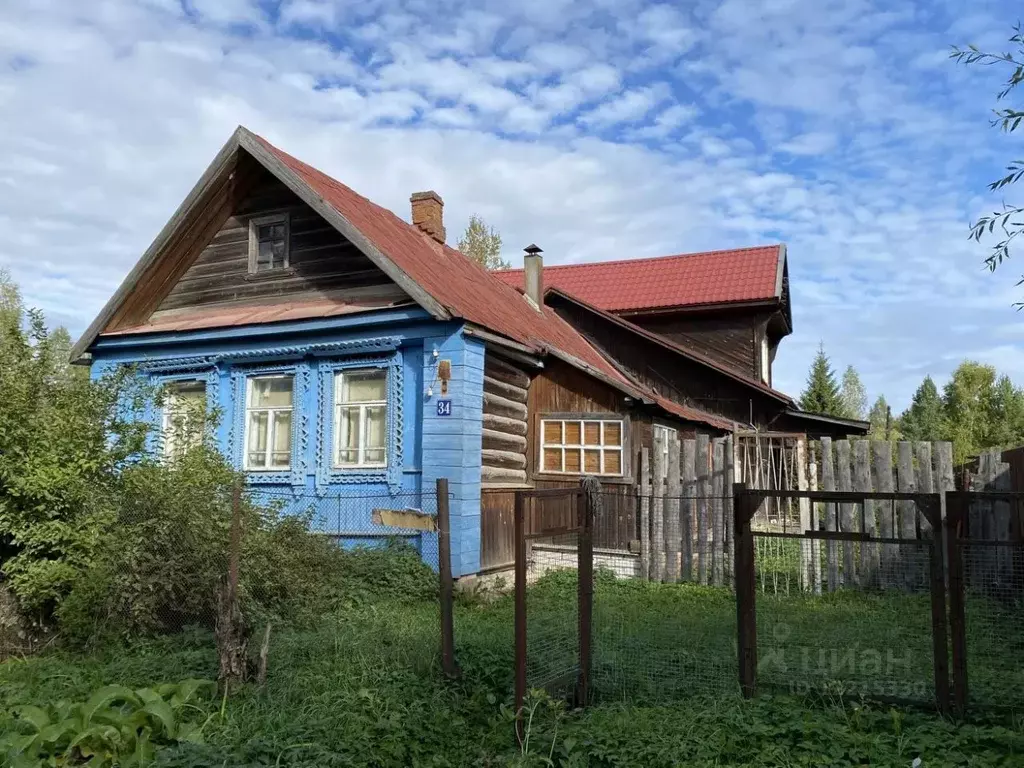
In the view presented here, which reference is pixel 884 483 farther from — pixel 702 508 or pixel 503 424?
pixel 503 424

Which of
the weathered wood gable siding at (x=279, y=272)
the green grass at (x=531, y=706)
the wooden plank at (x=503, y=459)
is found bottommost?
the green grass at (x=531, y=706)

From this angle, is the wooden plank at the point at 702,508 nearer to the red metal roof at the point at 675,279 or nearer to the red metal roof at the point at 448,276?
the red metal roof at the point at 448,276

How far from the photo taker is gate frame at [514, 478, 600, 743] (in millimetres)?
5406

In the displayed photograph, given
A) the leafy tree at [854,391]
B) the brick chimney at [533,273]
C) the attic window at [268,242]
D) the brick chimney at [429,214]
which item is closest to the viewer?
the attic window at [268,242]

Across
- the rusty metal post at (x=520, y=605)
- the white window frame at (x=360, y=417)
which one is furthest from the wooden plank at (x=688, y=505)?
the rusty metal post at (x=520, y=605)

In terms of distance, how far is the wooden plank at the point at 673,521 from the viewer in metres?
10.6

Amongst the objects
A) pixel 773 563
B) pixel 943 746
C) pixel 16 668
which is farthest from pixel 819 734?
pixel 16 668

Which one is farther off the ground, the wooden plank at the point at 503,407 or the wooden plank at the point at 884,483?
the wooden plank at the point at 503,407

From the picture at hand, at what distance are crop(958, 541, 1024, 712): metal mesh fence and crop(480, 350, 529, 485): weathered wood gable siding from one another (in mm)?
Result: 6571

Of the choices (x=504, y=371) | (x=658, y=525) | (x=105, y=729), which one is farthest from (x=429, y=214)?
(x=105, y=729)

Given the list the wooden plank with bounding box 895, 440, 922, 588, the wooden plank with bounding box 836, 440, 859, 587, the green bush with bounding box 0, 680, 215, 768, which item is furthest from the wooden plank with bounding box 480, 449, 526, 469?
the green bush with bounding box 0, 680, 215, 768

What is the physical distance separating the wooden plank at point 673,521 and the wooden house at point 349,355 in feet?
4.07

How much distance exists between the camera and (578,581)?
Answer: 6.04m

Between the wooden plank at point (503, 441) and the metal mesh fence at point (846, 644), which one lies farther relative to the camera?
the wooden plank at point (503, 441)
